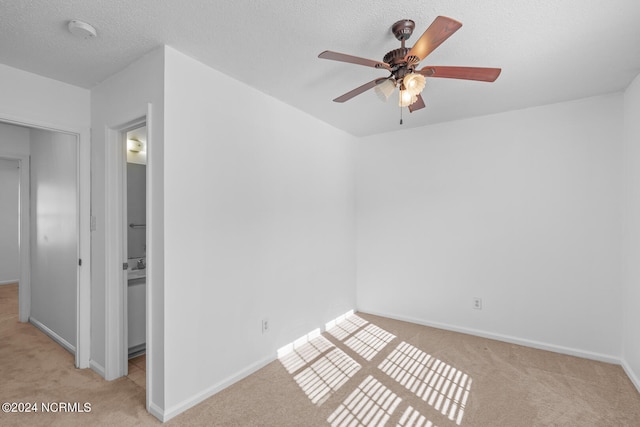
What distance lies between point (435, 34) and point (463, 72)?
1.33ft

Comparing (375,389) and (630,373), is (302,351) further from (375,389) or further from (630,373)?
(630,373)

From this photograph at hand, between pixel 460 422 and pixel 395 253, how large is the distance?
217 centimetres

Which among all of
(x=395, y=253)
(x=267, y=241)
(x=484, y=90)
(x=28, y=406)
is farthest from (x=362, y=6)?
(x=28, y=406)

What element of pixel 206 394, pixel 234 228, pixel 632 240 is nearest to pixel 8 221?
pixel 234 228

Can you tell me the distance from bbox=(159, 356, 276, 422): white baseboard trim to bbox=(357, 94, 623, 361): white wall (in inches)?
78.1

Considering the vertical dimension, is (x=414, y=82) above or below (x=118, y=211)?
above

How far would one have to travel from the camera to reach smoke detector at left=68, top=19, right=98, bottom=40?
5.72 feet

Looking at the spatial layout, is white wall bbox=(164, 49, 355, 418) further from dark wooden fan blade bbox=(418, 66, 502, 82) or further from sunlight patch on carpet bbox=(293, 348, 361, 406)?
dark wooden fan blade bbox=(418, 66, 502, 82)

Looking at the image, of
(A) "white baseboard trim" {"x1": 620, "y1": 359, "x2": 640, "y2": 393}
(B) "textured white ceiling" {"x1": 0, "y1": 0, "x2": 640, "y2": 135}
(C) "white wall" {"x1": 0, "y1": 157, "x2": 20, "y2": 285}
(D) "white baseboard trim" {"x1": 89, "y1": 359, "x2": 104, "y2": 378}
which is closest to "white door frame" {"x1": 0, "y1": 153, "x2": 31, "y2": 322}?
(D) "white baseboard trim" {"x1": 89, "y1": 359, "x2": 104, "y2": 378}

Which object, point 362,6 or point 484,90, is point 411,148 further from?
point 362,6

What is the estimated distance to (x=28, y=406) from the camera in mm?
2150

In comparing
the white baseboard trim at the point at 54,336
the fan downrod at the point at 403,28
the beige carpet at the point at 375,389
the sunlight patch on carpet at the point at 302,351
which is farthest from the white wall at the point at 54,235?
the fan downrod at the point at 403,28

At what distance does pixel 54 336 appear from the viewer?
324cm

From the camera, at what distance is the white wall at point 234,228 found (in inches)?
83.4
